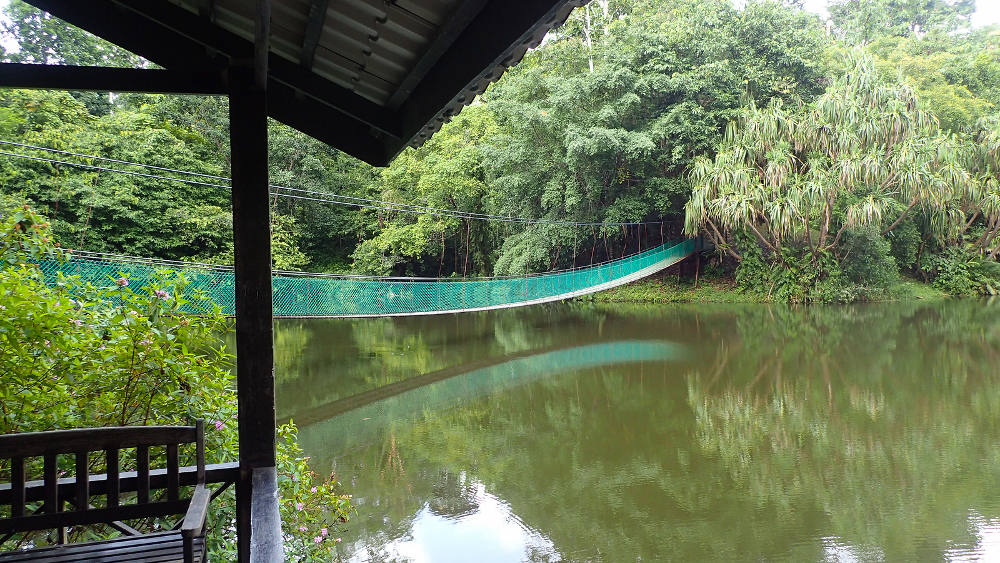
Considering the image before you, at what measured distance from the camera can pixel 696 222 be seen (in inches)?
482

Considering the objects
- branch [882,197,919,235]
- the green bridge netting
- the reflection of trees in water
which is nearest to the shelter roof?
the reflection of trees in water

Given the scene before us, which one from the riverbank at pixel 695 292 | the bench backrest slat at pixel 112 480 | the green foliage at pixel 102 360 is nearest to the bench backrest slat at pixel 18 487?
the bench backrest slat at pixel 112 480

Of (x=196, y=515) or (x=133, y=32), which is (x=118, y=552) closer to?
(x=196, y=515)

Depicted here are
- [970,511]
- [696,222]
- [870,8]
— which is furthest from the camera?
[870,8]

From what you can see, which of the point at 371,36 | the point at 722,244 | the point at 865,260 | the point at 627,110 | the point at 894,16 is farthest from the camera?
the point at 894,16

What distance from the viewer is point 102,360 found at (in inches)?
70.2

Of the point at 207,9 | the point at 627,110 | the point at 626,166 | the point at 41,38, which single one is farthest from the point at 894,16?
the point at 207,9

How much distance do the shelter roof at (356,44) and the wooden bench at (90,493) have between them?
91cm

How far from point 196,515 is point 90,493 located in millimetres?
441

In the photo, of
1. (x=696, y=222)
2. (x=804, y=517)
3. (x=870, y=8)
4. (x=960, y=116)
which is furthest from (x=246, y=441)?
(x=870, y=8)

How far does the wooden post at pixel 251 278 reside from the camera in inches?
→ 59.3

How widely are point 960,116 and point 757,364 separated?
10.9 m

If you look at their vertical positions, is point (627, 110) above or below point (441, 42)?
A: above

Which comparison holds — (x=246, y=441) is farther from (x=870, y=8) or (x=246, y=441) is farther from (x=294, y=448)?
(x=870, y=8)
